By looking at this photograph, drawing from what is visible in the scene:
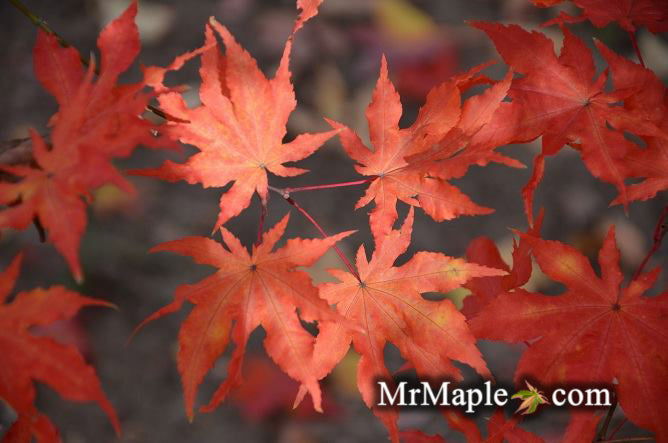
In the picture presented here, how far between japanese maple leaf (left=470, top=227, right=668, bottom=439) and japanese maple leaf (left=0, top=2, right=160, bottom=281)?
484 mm

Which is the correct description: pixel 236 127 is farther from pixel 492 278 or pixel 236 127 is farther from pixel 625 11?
pixel 625 11

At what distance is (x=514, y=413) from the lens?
30.2 inches

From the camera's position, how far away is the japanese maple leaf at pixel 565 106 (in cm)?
71

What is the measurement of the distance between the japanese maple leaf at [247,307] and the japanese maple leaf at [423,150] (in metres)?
0.13

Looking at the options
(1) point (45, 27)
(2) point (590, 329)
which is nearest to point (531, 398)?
(2) point (590, 329)

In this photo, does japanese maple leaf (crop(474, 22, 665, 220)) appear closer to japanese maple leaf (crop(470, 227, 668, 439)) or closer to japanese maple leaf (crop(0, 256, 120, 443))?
japanese maple leaf (crop(470, 227, 668, 439))

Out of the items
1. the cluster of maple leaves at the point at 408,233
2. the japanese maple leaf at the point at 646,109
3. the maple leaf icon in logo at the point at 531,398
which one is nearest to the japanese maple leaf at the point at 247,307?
the cluster of maple leaves at the point at 408,233

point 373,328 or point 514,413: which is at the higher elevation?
point 373,328

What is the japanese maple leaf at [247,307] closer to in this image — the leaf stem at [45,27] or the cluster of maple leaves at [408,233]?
the cluster of maple leaves at [408,233]

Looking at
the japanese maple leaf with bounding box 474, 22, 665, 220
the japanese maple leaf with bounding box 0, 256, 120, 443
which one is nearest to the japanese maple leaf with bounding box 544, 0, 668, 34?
the japanese maple leaf with bounding box 474, 22, 665, 220

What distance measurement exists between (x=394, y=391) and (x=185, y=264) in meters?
0.89

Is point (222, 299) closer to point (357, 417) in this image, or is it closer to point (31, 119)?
point (357, 417)

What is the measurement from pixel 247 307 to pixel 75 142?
30cm

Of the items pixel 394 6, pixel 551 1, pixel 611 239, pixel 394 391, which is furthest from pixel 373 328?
pixel 394 6
